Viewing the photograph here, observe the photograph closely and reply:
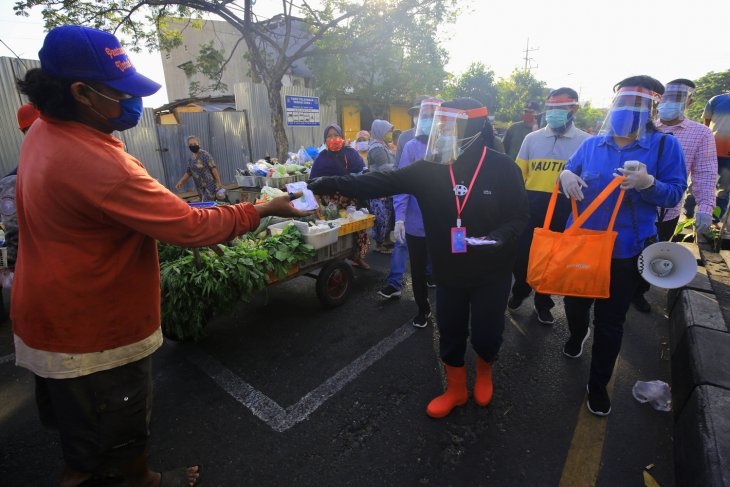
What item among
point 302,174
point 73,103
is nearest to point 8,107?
point 302,174

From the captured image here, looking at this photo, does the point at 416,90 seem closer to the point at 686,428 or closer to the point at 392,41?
the point at 392,41

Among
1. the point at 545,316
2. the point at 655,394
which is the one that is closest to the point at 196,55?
the point at 545,316

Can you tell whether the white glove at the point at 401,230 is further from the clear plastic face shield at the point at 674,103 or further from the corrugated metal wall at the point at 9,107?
the corrugated metal wall at the point at 9,107

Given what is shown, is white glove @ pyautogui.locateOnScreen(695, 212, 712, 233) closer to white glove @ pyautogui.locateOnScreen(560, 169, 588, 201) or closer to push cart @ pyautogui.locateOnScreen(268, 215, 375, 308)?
white glove @ pyautogui.locateOnScreen(560, 169, 588, 201)

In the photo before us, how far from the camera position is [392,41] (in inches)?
476

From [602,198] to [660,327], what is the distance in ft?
8.00

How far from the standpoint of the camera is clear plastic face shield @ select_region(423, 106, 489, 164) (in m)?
2.32

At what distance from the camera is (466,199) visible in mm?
2373

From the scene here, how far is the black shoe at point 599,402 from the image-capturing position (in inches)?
107

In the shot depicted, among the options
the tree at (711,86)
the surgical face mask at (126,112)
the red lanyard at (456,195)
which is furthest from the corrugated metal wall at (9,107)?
the tree at (711,86)

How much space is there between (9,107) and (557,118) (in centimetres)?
989

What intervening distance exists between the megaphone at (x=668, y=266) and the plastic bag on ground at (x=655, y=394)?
86cm

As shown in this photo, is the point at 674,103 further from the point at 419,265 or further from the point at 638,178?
the point at 419,265

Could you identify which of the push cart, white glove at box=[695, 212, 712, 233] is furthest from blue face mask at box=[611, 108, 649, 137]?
the push cart
